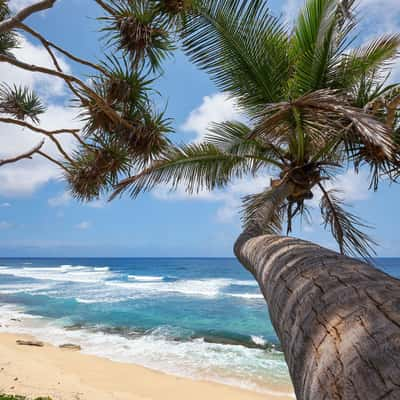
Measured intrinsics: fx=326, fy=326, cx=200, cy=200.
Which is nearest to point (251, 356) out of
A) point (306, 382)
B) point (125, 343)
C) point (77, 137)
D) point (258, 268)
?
point (125, 343)

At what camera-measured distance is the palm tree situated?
0.74 metres

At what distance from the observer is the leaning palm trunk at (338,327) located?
63 centimetres

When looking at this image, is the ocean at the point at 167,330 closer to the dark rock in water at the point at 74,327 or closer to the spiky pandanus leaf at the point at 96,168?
the dark rock in water at the point at 74,327

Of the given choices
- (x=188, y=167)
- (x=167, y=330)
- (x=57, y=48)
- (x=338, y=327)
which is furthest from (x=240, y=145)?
(x=167, y=330)

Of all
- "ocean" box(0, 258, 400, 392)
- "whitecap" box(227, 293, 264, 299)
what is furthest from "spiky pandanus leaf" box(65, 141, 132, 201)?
"whitecap" box(227, 293, 264, 299)

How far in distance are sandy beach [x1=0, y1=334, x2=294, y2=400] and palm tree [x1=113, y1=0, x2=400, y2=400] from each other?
4.84 metres

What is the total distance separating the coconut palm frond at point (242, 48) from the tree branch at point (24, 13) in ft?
4.87

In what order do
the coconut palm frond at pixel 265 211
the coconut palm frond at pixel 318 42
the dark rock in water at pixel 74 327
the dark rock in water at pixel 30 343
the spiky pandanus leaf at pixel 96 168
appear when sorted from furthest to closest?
1. the dark rock in water at pixel 74 327
2. the dark rock in water at pixel 30 343
3. the spiky pandanus leaf at pixel 96 168
4. the coconut palm frond at pixel 318 42
5. the coconut palm frond at pixel 265 211

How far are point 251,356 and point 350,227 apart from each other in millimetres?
7061

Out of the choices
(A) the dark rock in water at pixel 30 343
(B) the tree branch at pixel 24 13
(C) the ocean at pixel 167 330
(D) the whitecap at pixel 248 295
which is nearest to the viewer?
(B) the tree branch at pixel 24 13

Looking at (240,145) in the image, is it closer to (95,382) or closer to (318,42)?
(318,42)

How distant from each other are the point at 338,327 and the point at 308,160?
3323 mm

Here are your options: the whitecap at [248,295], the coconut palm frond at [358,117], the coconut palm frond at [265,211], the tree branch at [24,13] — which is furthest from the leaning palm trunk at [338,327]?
the whitecap at [248,295]

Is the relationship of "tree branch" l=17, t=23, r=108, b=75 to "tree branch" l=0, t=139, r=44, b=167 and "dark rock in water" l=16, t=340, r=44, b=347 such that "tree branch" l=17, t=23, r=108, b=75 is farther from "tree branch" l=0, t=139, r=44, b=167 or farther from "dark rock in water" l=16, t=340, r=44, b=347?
"dark rock in water" l=16, t=340, r=44, b=347
